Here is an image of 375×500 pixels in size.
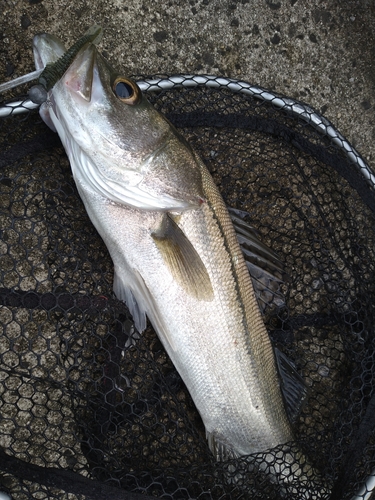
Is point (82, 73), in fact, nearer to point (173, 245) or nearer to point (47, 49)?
point (47, 49)

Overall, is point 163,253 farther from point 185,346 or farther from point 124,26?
point 124,26

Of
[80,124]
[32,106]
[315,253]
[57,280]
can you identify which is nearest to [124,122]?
[80,124]

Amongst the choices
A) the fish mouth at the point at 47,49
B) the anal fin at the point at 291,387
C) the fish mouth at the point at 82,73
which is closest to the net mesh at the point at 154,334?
the anal fin at the point at 291,387

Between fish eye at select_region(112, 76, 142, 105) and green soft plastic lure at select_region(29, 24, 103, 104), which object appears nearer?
green soft plastic lure at select_region(29, 24, 103, 104)

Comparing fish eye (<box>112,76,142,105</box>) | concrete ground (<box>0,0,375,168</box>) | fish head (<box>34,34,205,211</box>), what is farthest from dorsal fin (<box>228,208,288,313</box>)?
concrete ground (<box>0,0,375,168</box>)

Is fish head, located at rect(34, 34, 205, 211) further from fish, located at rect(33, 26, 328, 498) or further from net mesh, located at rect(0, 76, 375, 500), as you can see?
net mesh, located at rect(0, 76, 375, 500)
